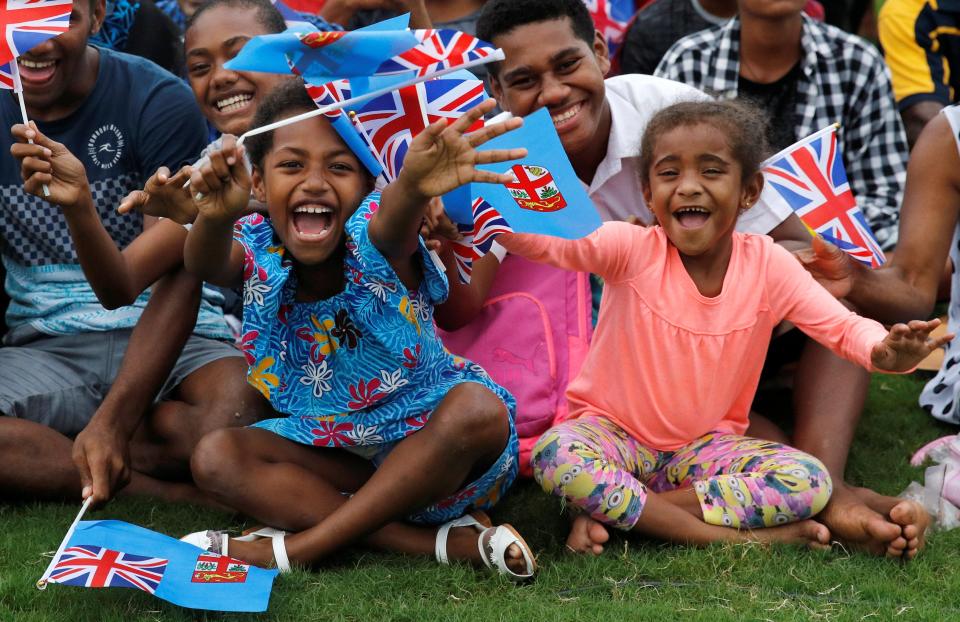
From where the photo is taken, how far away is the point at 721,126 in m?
3.45

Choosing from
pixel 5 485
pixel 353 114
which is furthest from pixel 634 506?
pixel 5 485

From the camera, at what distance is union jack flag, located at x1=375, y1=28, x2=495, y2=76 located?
3.02m

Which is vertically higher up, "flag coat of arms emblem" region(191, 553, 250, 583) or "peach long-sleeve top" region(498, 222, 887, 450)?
"peach long-sleeve top" region(498, 222, 887, 450)

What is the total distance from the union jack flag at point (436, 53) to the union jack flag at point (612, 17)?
2.55 metres

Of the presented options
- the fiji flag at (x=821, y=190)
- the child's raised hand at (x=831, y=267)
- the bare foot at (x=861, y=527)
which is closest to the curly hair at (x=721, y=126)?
the fiji flag at (x=821, y=190)

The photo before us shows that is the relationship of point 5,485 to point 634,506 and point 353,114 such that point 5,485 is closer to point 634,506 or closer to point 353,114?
point 353,114

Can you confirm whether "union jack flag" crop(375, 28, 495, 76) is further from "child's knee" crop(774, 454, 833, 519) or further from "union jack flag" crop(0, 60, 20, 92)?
"child's knee" crop(774, 454, 833, 519)

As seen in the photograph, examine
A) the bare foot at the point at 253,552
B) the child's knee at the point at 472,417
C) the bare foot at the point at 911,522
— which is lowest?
the bare foot at the point at 253,552

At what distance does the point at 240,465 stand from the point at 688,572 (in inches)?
43.2

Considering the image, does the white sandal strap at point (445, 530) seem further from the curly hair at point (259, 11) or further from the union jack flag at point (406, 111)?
the curly hair at point (259, 11)

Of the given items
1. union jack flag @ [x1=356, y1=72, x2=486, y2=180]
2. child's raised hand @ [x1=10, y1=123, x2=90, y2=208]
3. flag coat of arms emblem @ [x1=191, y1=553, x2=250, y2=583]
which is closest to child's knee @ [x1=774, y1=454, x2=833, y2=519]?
union jack flag @ [x1=356, y1=72, x2=486, y2=180]

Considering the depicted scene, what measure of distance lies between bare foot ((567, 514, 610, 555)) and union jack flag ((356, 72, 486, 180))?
98cm

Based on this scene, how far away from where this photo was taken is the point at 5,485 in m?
3.58

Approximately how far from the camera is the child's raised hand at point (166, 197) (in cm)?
287
